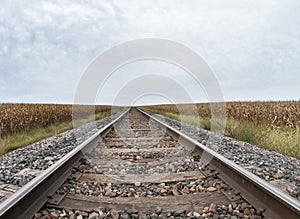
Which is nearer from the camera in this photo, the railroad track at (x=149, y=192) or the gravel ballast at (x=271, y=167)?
the railroad track at (x=149, y=192)

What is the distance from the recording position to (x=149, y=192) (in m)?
2.94

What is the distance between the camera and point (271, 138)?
6453 millimetres

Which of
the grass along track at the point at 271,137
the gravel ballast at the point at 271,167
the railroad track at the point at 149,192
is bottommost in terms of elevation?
the railroad track at the point at 149,192

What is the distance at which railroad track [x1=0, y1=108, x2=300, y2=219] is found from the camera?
2365mm

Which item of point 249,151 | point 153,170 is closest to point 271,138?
point 249,151

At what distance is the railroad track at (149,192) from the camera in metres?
2.37

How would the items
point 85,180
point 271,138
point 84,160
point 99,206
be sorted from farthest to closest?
point 271,138 → point 84,160 → point 85,180 → point 99,206

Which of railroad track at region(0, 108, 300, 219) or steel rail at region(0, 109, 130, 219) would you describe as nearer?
steel rail at region(0, 109, 130, 219)

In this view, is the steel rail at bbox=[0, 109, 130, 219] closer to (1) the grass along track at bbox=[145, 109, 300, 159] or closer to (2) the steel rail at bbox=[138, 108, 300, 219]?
(2) the steel rail at bbox=[138, 108, 300, 219]

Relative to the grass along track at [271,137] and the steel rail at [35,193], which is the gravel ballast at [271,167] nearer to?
the grass along track at [271,137]

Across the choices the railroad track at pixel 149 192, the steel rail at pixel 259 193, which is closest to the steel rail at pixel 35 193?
the railroad track at pixel 149 192

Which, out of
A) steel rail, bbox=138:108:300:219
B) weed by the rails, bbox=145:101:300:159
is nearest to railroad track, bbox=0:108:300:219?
steel rail, bbox=138:108:300:219

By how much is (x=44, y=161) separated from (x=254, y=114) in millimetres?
7729

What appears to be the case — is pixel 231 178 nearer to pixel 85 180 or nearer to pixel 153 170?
pixel 153 170
